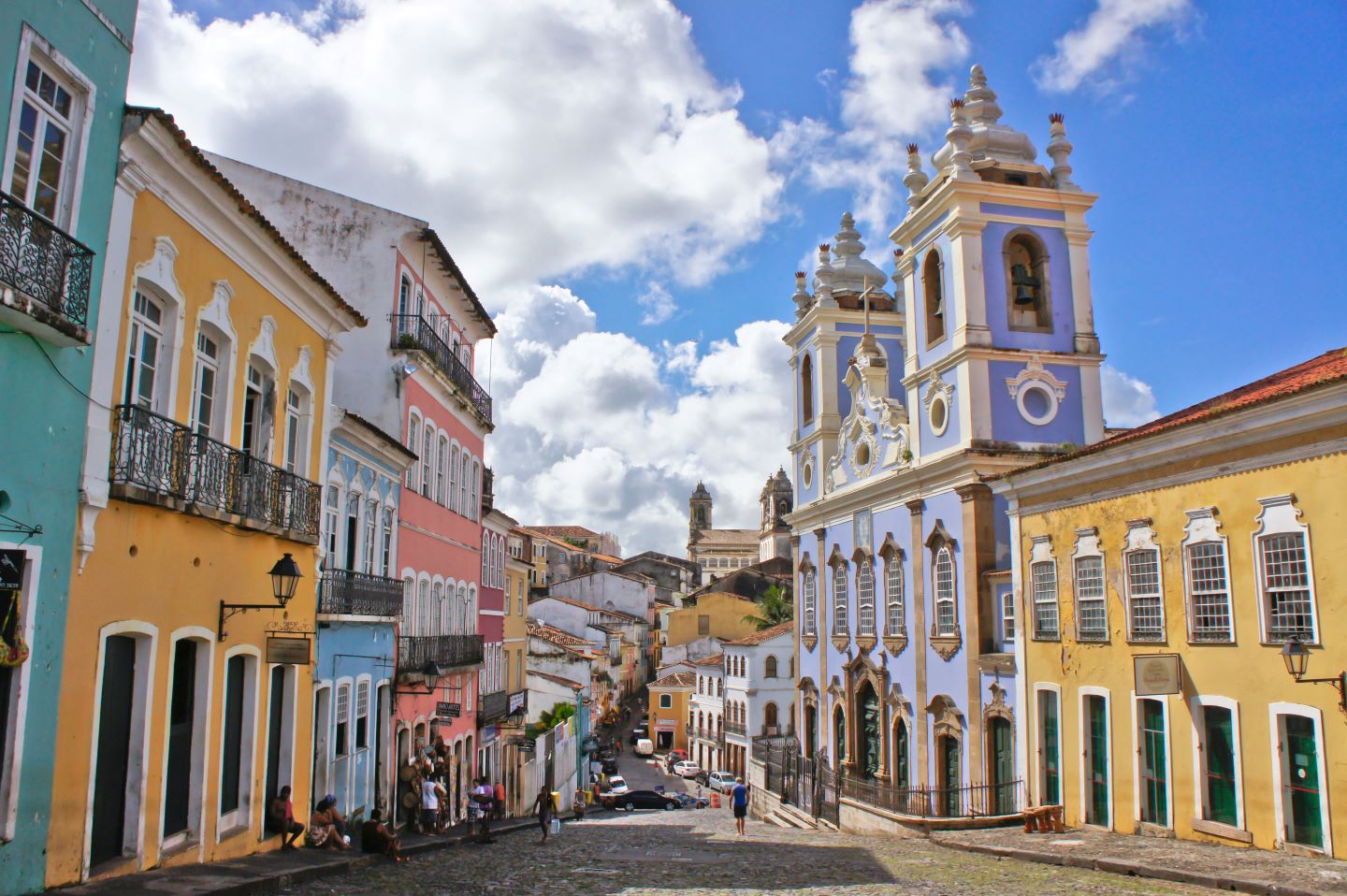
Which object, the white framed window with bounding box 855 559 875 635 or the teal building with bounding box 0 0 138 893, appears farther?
the white framed window with bounding box 855 559 875 635

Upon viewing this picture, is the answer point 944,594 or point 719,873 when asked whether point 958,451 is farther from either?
point 719,873

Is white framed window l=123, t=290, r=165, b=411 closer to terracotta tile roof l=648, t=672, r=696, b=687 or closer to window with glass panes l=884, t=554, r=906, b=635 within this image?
window with glass panes l=884, t=554, r=906, b=635

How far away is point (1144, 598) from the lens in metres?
15.9

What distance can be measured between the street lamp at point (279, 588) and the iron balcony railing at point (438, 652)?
7403 millimetres

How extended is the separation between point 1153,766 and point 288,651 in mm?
11987

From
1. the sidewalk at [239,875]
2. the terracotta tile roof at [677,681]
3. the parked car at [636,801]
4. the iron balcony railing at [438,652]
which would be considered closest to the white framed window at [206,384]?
the sidewalk at [239,875]

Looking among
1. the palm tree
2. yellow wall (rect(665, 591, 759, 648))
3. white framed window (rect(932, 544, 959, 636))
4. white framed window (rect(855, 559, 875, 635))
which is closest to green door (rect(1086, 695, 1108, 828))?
white framed window (rect(932, 544, 959, 636))

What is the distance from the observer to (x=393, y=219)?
20.8 meters

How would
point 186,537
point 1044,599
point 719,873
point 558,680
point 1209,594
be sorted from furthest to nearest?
point 558,680 < point 1044,599 < point 1209,594 < point 719,873 < point 186,537

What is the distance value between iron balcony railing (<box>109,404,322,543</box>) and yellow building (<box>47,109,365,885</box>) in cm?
2

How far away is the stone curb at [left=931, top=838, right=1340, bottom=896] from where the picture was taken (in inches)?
424

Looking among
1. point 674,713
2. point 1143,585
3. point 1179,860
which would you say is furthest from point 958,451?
point 674,713

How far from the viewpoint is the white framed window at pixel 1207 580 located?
14.3m

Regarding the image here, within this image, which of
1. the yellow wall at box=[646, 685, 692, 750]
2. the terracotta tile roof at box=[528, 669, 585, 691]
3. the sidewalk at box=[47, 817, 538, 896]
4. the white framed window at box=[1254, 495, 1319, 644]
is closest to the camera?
the sidewalk at box=[47, 817, 538, 896]
